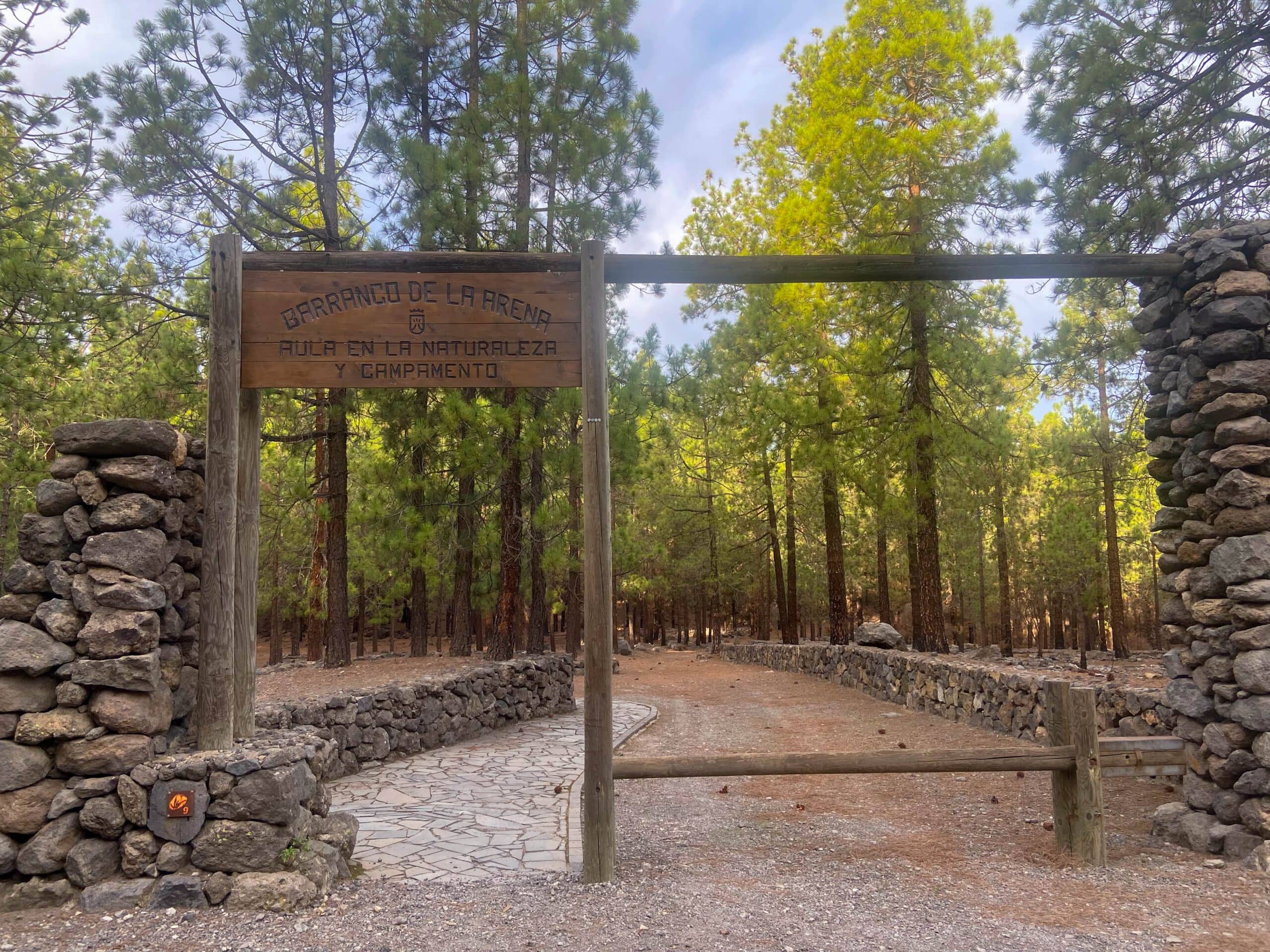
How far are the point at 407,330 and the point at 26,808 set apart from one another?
305 centimetres

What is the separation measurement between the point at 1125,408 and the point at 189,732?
13.8m

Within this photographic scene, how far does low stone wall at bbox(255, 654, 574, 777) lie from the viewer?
7.07 meters

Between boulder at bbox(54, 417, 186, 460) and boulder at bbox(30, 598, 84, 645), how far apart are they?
2.61 feet

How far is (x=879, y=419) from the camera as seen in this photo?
13.9 m

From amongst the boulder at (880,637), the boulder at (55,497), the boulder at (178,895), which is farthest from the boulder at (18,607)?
the boulder at (880,637)

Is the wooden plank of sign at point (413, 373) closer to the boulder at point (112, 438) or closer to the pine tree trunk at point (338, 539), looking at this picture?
the boulder at point (112, 438)

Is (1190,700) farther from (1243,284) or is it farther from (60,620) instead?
(60,620)

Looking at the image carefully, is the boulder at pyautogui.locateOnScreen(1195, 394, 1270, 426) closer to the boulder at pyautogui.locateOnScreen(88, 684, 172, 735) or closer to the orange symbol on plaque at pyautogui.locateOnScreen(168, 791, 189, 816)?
the orange symbol on plaque at pyautogui.locateOnScreen(168, 791, 189, 816)

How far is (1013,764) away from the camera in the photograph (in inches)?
174

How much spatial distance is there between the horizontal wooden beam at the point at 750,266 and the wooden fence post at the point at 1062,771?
2.53 m

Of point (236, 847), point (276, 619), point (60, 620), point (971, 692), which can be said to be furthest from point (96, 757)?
point (276, 619)

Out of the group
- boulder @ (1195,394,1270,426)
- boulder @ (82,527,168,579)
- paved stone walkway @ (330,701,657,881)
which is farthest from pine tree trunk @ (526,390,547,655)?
boulder @ (1195,394,1270,426)

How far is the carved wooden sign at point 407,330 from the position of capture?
4.53m

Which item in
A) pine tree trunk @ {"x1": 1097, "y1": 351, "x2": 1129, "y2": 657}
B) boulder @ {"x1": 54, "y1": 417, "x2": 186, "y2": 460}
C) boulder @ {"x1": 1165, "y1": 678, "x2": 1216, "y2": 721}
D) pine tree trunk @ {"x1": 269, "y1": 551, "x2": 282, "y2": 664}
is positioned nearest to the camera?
boulder @ {"x1": 54, "y1": 417, "x2": 186, "y2": 460}
